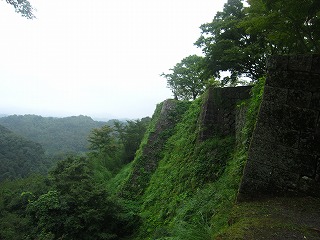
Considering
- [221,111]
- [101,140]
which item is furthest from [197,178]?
[101,140]

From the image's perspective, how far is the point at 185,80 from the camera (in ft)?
59.5

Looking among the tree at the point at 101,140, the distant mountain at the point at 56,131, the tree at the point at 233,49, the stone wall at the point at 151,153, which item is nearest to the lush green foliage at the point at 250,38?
the tree at the point at 233,49

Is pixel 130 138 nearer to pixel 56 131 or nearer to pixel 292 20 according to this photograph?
pixel 292 20

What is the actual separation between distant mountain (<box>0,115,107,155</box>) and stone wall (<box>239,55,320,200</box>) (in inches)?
2839

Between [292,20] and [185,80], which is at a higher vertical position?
[185,80]

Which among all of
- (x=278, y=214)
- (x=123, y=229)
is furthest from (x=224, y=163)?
(x=123, y=229)

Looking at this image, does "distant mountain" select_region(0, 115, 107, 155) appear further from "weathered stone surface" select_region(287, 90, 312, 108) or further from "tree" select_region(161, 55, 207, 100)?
"weathered stone surface" select_region(287, 90, 312, 108)

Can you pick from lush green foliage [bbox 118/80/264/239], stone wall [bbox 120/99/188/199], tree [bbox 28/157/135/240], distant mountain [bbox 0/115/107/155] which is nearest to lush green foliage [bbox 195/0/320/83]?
lush green foliage [bbox 118/80/264/239]

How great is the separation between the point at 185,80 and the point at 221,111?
34.6ft

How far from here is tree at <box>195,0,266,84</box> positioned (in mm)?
8383

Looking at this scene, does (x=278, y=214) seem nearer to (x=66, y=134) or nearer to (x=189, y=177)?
(x=189, y=177)

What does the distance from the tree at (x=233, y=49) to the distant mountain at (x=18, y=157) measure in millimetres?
42773

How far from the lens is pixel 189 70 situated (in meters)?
18.1

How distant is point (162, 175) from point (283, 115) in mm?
7034
